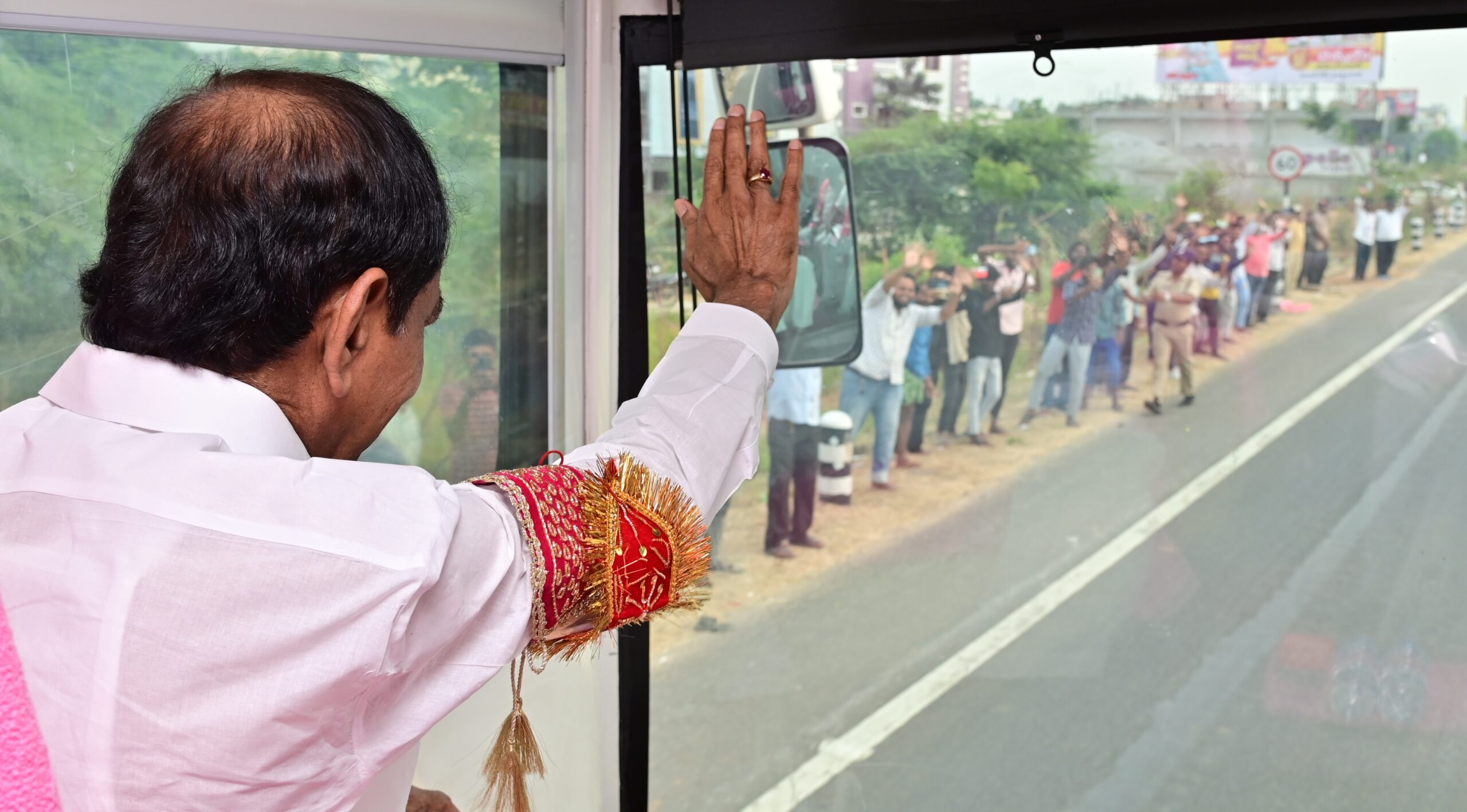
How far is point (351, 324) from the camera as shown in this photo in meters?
0.71

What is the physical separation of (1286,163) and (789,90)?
74cm

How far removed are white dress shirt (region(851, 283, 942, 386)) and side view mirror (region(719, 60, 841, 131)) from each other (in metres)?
0.31

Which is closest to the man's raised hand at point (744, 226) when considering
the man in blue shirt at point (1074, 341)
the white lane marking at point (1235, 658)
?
the man in blue shirt at point (1074, 341)

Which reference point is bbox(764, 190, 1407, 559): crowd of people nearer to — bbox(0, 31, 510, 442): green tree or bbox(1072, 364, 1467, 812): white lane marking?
bbox(1072, 364, 1467, 812): white lane marking

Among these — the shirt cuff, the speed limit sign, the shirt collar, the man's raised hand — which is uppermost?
the speed limit sign

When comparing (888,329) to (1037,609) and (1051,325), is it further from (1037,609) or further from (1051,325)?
(1037,609)

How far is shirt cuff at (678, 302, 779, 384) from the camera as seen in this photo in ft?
3.13

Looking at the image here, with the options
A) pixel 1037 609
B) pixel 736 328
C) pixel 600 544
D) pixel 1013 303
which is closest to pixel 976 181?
pixel 1013 303

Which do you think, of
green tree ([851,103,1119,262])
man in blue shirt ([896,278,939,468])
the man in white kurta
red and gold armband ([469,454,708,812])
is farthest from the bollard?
the man in white kurta

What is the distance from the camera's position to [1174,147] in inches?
57.8

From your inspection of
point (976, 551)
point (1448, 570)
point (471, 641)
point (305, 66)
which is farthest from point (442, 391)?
point (1448, 570)

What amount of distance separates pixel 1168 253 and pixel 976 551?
0.60 meters

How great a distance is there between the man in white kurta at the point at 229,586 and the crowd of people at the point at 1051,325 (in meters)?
1.14

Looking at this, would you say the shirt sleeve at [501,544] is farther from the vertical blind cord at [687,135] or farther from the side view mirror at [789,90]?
the side view mirror at [789,90]
